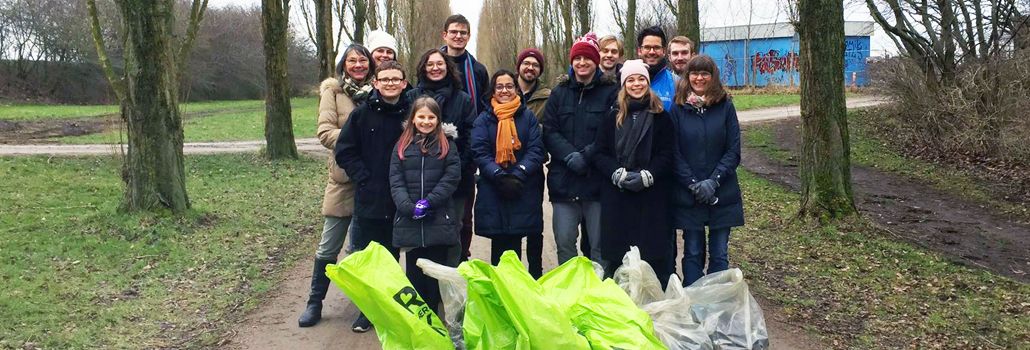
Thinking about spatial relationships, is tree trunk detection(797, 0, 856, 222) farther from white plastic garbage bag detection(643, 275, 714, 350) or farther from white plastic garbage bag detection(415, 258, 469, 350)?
white plastic garbage bag detection(415, 258, 469, 350)

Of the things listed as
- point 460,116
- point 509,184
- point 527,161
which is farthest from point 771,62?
point 509,184

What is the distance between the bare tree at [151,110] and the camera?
873 cm

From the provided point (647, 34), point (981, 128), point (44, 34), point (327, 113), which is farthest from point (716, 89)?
point (44, 34)

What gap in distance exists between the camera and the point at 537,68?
18.9ft

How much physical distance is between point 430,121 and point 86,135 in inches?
746

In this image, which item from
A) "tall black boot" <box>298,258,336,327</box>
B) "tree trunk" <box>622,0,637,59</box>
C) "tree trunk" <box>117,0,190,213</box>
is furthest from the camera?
"tree trunk" <box>622,0,637,59</box>

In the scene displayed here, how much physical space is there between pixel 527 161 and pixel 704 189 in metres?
1.10

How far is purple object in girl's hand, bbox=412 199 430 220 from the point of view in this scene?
4.95 meters

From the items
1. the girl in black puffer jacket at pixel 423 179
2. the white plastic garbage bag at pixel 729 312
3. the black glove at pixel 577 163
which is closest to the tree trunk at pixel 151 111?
the girl in black puffer jacket at pixel 423 179

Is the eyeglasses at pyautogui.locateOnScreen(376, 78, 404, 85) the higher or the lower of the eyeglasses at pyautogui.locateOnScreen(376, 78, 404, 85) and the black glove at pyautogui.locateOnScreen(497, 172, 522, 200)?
the higher

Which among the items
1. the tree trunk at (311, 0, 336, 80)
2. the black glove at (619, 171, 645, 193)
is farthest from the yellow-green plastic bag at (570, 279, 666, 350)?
the tree trunk at (311, 0, 336, 80)

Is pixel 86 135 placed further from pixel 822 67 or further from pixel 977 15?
pixel 977 15

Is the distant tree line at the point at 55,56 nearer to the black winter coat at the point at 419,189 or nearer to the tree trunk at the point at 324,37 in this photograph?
the tree trunk at the point at 324,37

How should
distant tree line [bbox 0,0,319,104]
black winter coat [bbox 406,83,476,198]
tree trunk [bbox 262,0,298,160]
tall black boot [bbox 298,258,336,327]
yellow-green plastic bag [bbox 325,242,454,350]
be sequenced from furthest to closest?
distant tree line [bbox 0,0,319,104]
tree trunk [bbox 262,0,298,160]
tall black boot [bbox 298,258,336,327]
black winter coat [bbox 406,83,476,198]
yellow-green plastic bag [bbox 325,242,454,350]
